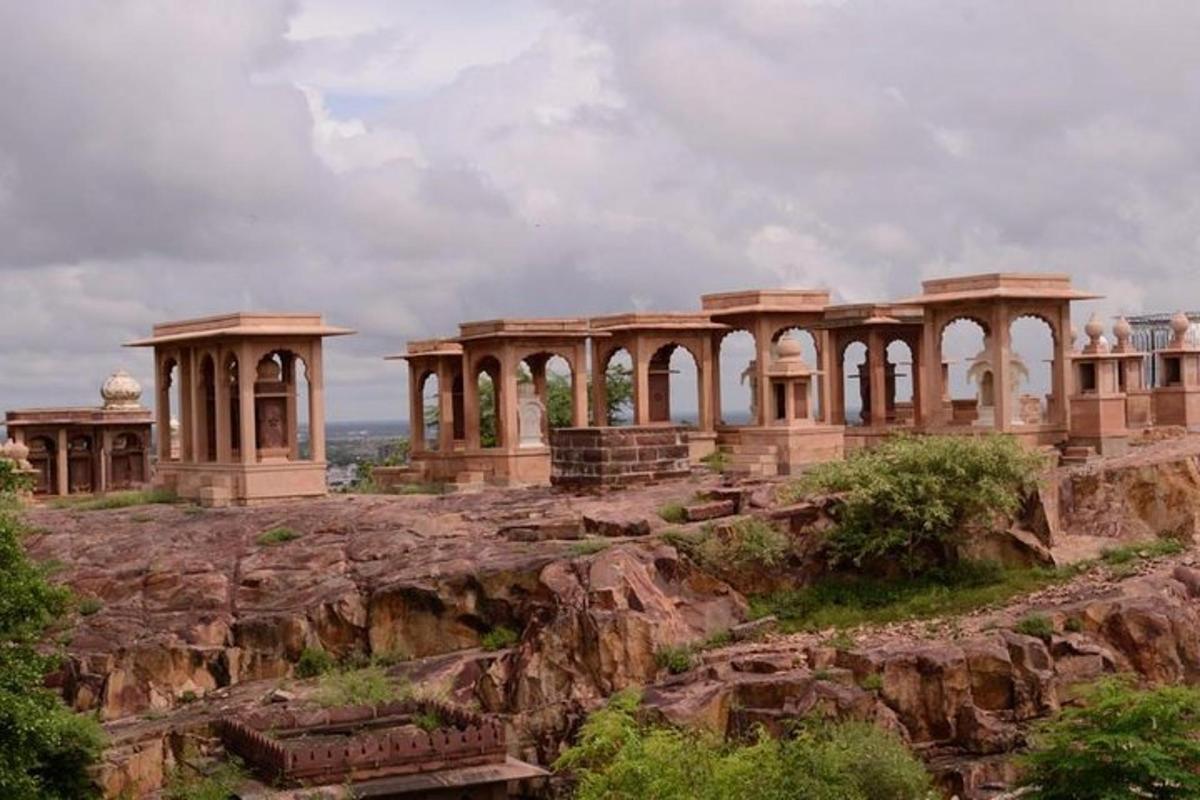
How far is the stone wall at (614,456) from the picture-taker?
33656 millimetres

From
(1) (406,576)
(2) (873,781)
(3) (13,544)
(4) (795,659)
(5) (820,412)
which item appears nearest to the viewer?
(2) (873,781)

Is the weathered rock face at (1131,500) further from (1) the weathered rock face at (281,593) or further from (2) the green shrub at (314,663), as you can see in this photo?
(2) the green shrub at (314,663)

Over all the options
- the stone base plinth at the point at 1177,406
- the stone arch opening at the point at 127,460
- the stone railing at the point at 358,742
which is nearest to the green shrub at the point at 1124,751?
the stone railing at the point at 358,742

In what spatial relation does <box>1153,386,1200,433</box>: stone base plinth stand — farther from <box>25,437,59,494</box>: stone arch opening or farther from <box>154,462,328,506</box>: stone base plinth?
<box>25,437,59,494</box>: stone arch opening

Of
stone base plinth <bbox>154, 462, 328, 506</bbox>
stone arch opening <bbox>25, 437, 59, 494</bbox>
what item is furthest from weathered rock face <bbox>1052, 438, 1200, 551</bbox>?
stone arch opening <bbox>25, 437, 59, 494</bbox>

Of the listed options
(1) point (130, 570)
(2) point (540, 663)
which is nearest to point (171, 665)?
(1) point (130, 570)

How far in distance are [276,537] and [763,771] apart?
498 inches

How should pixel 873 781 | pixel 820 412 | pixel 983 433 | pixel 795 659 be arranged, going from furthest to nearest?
pixel 820 412
pixel 983 433
pixel 795 659
pixel 873 781

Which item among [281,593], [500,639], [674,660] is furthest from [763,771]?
[281,593]

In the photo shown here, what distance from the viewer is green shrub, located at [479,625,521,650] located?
27.6 m

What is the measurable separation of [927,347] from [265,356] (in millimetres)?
14476

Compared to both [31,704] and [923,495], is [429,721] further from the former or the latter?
[923,495]

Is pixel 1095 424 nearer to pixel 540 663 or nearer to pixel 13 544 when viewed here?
pixel 540 663

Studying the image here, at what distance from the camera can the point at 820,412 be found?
43812mm
